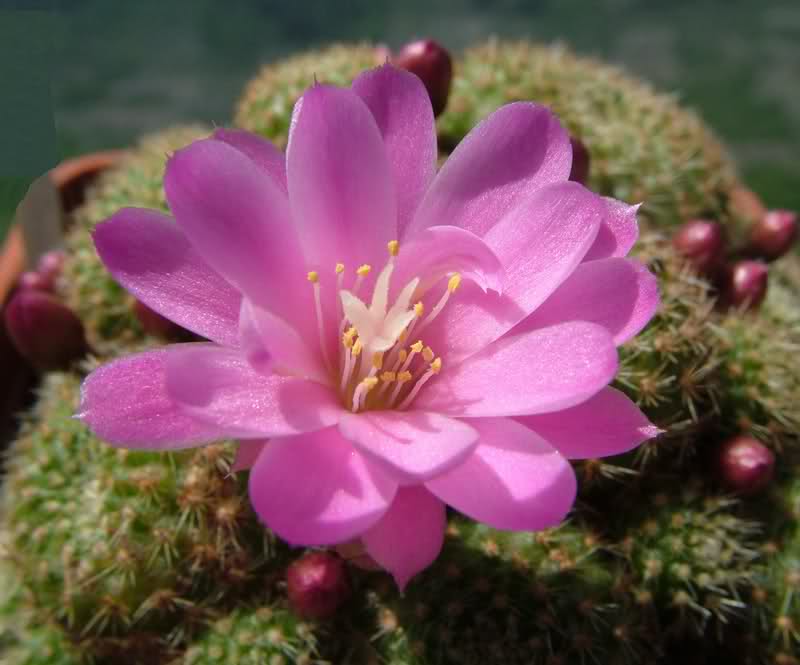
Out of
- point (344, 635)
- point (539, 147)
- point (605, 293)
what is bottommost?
point (344, 635)

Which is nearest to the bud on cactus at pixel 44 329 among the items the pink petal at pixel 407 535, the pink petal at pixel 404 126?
the pink petal at pixel 404 126

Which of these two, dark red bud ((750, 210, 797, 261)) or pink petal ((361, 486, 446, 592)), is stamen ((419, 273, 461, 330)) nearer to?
pink petal ((361, 486, 446, 592))

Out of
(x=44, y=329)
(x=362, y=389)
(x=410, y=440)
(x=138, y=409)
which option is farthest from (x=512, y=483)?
(x=44, y=329)

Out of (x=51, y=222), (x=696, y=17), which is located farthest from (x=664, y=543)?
(x=696, y=17)

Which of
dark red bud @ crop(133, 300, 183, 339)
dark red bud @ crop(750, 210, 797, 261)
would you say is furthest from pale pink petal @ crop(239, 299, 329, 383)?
dark red bud @ crop(750, 210, 797, 261)

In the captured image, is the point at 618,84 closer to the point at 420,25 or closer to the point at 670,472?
the point at 670,472

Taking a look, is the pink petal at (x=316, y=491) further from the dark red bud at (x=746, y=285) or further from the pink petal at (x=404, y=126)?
the dark red bud at (x=746, y=285)

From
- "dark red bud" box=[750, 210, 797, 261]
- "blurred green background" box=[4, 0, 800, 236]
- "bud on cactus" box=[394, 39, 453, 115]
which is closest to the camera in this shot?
"bud on cactus" box=[394, 39, 453, 115]
